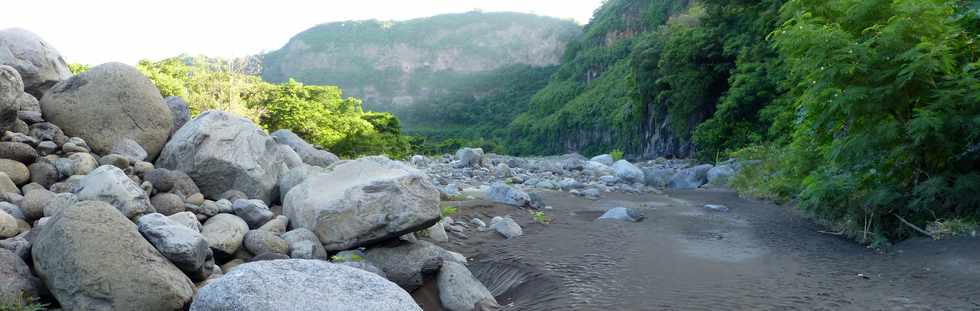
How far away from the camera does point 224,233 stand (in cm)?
691

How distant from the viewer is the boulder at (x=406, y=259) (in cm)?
696

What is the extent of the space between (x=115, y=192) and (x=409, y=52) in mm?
174670

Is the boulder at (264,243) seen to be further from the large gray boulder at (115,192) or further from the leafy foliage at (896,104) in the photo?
the leafy foliage at (896,104)

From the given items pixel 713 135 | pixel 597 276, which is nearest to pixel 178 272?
pixel 597 276

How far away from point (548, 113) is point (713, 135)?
59664 mm

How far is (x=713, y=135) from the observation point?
26219mm

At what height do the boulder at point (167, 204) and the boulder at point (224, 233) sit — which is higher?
the boulder at point (167, 204)

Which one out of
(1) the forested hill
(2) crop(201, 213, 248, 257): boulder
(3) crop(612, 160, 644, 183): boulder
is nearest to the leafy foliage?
(2) crop(201, 213, 248, 257): boulder

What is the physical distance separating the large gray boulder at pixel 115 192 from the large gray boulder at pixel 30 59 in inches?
130

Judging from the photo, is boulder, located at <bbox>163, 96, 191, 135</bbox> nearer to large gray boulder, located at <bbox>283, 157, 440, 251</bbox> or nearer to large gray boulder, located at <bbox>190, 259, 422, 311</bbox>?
large gray boulder, located at <bbox>283, 157, 440, 251</bbox>

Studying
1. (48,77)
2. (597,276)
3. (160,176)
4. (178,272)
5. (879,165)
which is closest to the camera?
(178,272)

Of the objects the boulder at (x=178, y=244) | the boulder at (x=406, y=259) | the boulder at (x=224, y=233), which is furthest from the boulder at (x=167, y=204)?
the boulder at (x=406, y=259)

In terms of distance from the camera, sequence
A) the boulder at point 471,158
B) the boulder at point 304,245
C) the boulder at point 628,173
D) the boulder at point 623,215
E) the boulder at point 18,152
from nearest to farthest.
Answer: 1. the boulder at point 304,245
2. the boulder at point 18,152
3. the boulder at point 623,215
4. the boulder at point 628,173
5. the boulder at point 471,158

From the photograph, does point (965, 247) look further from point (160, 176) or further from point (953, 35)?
point (160, 176)
